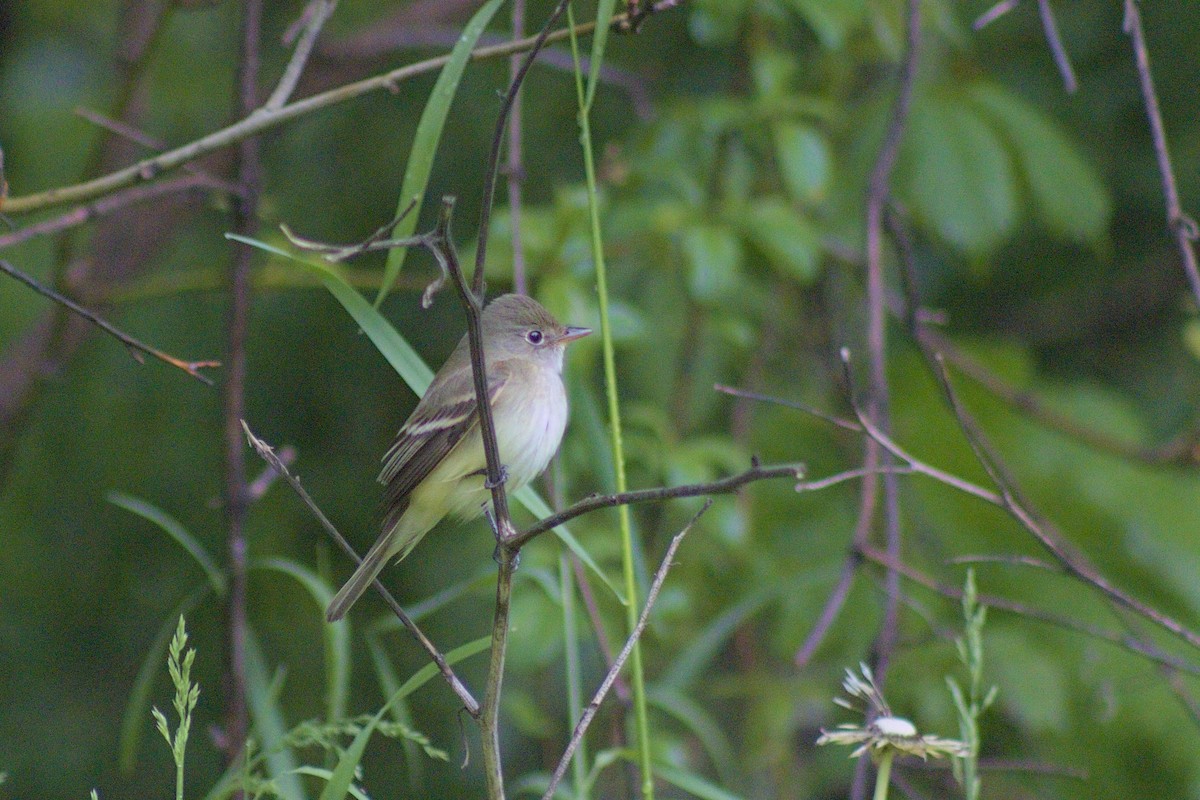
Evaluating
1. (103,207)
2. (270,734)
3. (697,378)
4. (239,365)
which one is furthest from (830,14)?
(270,734)

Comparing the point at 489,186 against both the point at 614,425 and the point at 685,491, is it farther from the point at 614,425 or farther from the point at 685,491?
the point at 614,425

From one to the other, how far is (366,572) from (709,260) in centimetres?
172

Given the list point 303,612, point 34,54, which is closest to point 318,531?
point 303,612

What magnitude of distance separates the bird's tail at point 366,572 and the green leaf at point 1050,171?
2.67 metres

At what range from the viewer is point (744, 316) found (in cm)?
484

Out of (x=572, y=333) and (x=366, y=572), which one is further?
(x=572, y=333)

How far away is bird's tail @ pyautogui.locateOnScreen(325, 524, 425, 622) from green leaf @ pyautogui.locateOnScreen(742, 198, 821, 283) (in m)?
1.63

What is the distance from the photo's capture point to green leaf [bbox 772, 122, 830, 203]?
13.8 feet

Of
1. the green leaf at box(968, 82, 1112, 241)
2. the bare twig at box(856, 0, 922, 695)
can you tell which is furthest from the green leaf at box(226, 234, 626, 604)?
the green leaf at box(968, 82, 1112, 241)

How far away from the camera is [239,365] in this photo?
385 cm

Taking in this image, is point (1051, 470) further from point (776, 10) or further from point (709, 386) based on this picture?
point (776, 10)

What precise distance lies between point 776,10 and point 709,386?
4.63 ft

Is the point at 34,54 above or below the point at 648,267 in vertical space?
above

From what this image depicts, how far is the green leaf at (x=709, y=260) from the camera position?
159 inches
